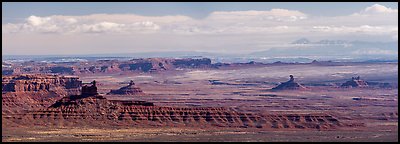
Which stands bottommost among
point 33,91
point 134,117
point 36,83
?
point 134,117

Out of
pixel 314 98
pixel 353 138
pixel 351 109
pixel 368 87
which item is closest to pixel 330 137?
pixel 353 138

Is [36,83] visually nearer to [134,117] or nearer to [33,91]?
[33,91]

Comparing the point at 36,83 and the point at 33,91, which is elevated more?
the point at 36,83

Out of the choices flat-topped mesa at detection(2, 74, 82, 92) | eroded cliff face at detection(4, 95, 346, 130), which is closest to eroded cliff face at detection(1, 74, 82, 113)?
flat-topped mesa at detection(2, 74, 82, 92)

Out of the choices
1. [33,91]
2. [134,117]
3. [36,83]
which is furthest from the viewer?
[36,83]

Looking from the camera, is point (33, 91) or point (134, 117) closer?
point (134, 117)

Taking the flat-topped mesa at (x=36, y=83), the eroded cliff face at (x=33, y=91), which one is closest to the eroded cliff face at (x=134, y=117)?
the eroded cliff face at (x=33, y=91)

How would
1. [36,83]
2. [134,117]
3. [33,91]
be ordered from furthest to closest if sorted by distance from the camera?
[36,83] < [33,91] < [134,117]

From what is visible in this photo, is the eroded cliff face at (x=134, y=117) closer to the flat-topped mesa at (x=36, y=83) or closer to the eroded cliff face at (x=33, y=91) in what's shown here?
the eroded cliff face at (x=33, y=91)

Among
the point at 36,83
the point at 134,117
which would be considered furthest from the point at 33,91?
the point at 134,117

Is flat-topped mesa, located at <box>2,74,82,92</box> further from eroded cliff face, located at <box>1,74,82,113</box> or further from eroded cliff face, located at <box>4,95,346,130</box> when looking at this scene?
eroded cliff face, located at <box>4,95,346,130</box>
